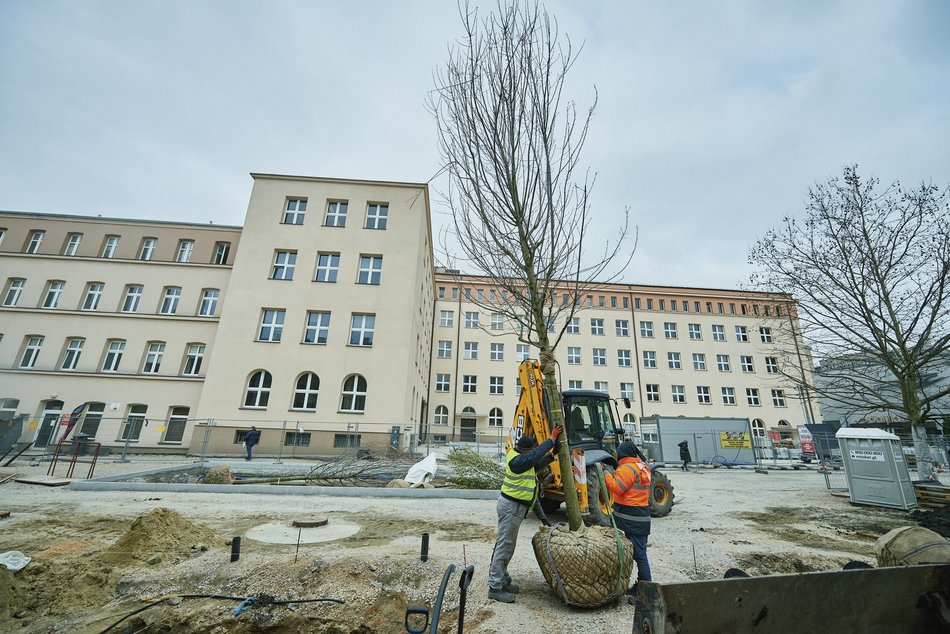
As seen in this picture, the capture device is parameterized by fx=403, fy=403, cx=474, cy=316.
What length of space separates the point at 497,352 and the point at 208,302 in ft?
77.5

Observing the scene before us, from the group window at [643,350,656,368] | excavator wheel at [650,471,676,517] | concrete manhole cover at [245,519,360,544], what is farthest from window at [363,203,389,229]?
window at [643,350,656,368]

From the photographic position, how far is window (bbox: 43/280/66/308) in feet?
77.3

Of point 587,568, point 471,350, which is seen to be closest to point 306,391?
point 587,568

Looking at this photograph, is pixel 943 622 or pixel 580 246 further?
pixel 580 246

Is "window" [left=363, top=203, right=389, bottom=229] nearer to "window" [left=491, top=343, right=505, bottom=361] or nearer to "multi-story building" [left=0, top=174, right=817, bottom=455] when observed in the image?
"multi-story building" [left=0, top=174, right=817, bottom=455]

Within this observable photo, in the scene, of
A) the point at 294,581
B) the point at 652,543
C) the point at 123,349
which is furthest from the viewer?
the point at 123,349

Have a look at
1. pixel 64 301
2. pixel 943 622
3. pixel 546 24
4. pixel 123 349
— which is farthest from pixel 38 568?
pixel 64 301

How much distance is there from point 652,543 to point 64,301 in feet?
104

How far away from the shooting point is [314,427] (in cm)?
1867

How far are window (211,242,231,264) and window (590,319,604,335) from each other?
103 feet

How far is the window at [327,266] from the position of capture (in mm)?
21938

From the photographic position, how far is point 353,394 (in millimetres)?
19859

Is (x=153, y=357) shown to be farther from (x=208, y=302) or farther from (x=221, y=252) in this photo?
(x=221, y=252)

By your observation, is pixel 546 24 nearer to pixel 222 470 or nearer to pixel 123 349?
pixel 222 470
